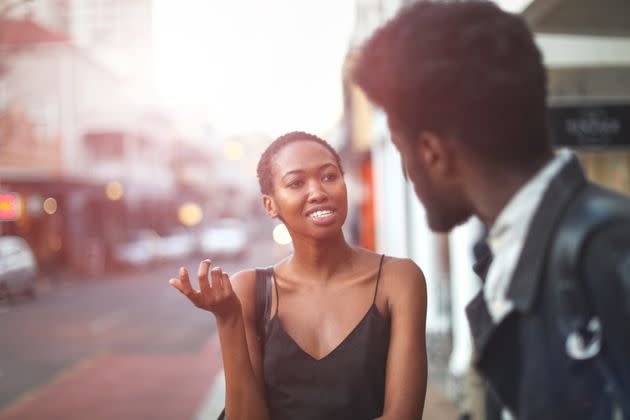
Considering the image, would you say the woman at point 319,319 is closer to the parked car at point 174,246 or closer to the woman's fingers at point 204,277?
the woman's fingers at point 204,277

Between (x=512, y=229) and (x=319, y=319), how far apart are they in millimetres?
860

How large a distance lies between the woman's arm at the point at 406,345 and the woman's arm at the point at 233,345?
0.40 meters

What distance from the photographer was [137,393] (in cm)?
677

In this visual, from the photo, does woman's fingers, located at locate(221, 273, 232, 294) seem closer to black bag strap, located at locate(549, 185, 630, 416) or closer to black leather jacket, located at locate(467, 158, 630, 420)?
black leather jacket, located at locate(467, 158, 630, 420)

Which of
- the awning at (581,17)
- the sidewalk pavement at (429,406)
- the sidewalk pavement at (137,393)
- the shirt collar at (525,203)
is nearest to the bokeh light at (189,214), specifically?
the sidewalk pavement at (137,393)

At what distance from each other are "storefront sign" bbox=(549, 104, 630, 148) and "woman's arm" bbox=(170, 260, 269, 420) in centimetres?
398

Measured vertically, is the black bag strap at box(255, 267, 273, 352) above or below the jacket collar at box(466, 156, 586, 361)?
below

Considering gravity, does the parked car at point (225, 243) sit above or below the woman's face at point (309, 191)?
below

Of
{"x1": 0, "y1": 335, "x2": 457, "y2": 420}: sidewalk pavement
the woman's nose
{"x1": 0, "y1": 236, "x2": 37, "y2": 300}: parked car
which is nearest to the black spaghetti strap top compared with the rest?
the woman's nose

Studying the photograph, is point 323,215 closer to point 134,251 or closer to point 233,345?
point 233,345

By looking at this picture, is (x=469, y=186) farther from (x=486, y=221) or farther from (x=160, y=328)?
(x=160, y=328)

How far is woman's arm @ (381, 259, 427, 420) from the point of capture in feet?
5.52

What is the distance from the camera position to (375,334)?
1751 millimetres

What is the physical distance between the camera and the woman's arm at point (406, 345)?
168 cm
